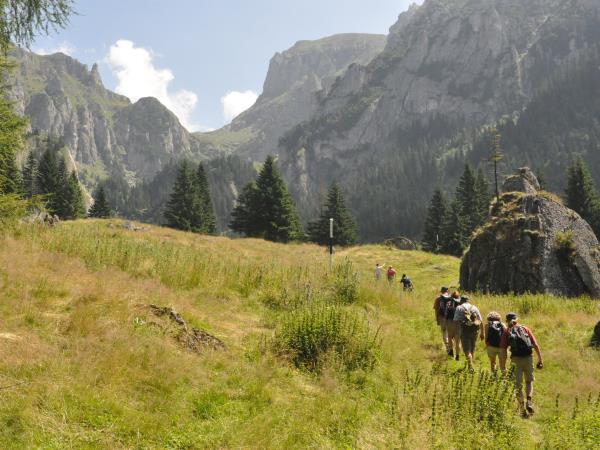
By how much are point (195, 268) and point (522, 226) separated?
1937 centimetres

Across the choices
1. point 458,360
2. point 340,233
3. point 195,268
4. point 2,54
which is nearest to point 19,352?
point 195,268

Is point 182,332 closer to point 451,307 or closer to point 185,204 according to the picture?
point 451,307

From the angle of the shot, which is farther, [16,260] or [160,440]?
[16,260]

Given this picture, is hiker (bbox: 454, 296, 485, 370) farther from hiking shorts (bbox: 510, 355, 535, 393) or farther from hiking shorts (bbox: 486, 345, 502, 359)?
hiking shorts (bbox: 510, 355, 535, 393)

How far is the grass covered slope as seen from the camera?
5.22 metres

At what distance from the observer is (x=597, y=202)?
177 ft

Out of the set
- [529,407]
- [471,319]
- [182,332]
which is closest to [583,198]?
[471,319]

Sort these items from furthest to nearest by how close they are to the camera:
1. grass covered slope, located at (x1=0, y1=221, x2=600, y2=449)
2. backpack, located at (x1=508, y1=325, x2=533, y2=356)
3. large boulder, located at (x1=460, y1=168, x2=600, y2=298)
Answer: large boulder, located at (x1=460, y1=168, x2=600, y2=298), backpack, located at (x1=508, y1=325, x2=533, y2=356), grass covered slope, located at (x1=0, y1=221, x2=600, y2=449)

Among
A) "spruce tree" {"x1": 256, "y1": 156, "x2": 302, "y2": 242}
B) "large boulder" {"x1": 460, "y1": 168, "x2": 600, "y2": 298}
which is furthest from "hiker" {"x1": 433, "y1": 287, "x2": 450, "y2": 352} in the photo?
"spruce tree" {"x1": 256, "y1": 156, "x2": 302, "y2": 242}

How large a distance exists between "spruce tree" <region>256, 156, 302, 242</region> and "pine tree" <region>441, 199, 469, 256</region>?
76.2 ft

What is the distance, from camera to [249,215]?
182 ft

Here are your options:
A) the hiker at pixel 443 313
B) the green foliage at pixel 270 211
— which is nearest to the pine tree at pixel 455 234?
the green foliage at pixel 270 211

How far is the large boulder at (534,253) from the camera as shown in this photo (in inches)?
863

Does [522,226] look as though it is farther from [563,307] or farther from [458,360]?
[458,360]
